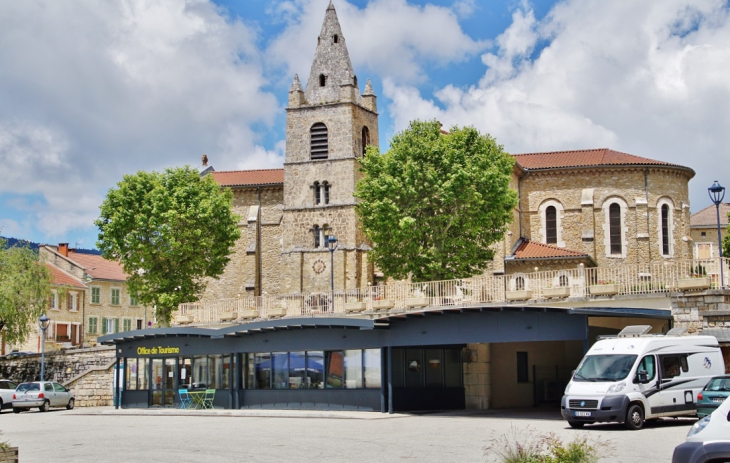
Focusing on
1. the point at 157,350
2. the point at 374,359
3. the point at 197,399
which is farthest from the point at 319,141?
the point at 374,359

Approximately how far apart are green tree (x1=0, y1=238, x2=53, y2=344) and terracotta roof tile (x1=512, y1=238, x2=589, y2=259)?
→ 88.6 feet

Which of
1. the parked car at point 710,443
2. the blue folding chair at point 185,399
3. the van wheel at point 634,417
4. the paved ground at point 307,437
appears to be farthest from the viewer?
the blue folding chair at point 185,399

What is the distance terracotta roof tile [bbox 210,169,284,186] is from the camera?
2307 inches

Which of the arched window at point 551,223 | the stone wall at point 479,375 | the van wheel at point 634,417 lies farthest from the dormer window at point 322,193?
the van wheel at point 634,417

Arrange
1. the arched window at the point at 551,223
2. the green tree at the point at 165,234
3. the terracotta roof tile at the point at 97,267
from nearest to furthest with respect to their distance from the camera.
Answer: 1. the green tree at the point at 165,234
2. the arched window at the point at 551,223
3. the terracotta roof tile at the point at 97,267

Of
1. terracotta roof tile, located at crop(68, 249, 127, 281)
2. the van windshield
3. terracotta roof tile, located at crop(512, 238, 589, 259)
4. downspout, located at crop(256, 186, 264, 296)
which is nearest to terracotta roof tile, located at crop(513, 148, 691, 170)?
terracotta roof tile, located at crop(512, 238, 589, 259)

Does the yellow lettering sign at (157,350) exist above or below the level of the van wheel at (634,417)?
above

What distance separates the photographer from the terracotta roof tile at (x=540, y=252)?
48656mm

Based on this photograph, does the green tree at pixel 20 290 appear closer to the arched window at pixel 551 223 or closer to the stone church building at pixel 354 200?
the stone church building at pixel 354 200

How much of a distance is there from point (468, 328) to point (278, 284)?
32.0m

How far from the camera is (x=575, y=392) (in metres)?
19.8

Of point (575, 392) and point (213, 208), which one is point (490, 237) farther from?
point (575, 392)

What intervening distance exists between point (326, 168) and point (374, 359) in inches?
1037

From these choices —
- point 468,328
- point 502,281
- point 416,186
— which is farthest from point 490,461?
point 416,186
